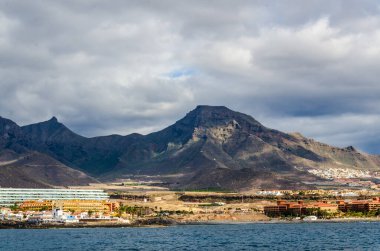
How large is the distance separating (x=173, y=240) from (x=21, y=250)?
139ft

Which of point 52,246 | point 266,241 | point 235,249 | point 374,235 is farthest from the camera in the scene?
point 374,235

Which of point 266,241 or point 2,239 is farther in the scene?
point 2,239

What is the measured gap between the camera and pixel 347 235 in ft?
617

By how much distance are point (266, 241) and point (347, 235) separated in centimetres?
2715

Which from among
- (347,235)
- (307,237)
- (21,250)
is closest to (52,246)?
(21,250)

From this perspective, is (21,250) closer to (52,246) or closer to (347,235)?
(52,246)

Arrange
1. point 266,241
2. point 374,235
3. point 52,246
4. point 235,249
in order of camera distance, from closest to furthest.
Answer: point 235,249 → point 52,246 → point 266,241 → point 374,235

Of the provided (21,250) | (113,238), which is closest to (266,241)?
(113,238)

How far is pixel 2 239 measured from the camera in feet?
622

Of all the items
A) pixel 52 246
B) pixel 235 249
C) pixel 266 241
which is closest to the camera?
pixel 235 249

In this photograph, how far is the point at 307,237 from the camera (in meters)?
184

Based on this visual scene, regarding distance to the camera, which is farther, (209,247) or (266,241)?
(266,241)

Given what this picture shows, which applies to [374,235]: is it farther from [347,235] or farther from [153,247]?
[153,247]

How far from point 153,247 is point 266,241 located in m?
31.5
